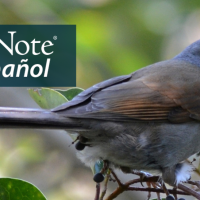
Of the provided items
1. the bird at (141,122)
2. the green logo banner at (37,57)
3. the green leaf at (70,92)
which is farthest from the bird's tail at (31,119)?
the green logo banner at (37,57)

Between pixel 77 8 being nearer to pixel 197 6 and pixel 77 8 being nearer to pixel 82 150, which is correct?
pixel 197 6

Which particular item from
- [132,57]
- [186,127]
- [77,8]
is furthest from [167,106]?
[77,8]

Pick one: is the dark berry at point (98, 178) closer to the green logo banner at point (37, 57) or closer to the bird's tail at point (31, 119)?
the bird's tail at point (31, 119)

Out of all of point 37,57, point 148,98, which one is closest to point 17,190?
point 148,98

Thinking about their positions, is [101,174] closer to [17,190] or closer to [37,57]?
[17,190]

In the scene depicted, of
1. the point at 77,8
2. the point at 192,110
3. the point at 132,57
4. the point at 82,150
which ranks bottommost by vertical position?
the point at 82,150

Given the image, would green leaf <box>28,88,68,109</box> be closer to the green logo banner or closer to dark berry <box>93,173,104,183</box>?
dark berry <box>93,173,104,183</box>
